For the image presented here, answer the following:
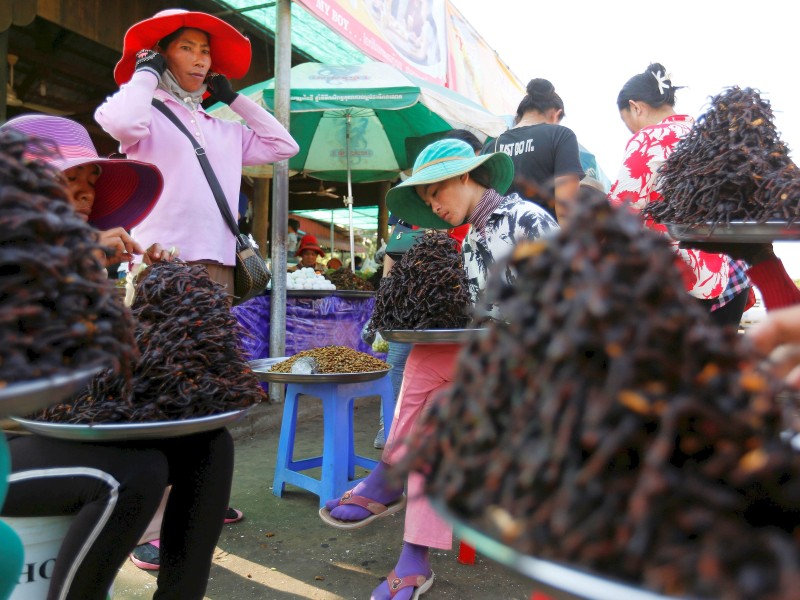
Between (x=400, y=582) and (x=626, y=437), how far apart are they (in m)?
2.19

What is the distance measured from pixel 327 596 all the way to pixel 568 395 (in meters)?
2.39

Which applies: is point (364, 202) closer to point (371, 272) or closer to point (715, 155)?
point (371, 272)

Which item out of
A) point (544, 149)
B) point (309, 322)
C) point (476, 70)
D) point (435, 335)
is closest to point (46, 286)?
point (435, 335)

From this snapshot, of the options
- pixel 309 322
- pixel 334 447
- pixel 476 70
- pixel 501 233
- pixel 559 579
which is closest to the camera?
pixel 559 579

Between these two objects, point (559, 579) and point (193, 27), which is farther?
point (193, 27)

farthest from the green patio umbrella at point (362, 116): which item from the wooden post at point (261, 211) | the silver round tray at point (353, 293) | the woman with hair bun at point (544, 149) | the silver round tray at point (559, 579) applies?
the silver round tray at point (559, 579)

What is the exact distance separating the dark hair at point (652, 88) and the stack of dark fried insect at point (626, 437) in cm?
299

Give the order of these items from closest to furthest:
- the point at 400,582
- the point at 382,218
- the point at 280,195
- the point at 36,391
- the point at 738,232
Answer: the point at 36,391, the point at 738,232, the point at 400,582, the point at 280,195, the point at 382,218

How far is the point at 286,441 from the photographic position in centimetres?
375

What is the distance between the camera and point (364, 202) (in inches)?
505

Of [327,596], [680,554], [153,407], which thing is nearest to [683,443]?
[680,554]

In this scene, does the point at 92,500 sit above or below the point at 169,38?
below

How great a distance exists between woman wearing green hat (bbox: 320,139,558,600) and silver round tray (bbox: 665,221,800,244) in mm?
615

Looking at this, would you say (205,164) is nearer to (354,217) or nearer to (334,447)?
(334,447)
